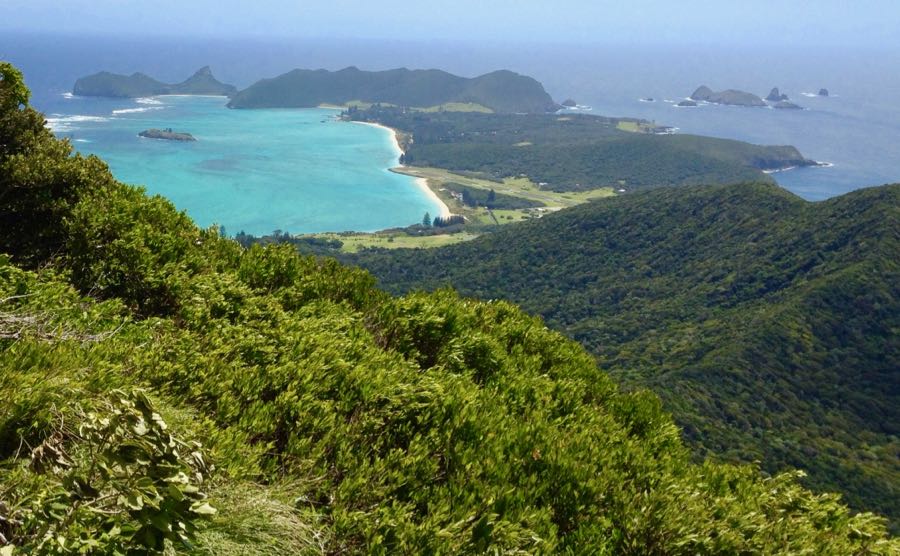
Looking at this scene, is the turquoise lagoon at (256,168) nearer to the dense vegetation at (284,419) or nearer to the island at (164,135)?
the island at (164,135)

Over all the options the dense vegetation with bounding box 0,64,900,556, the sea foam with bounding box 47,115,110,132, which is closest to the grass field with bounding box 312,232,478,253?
the dense vegetation with bounding box 0,64,900,556

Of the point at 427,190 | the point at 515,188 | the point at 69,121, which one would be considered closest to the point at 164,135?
the point at 69,121

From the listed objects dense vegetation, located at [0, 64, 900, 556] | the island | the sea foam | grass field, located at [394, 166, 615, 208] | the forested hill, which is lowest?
the forested hill

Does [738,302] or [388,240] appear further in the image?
[388,240]

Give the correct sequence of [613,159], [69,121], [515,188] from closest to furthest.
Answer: [515,188] < [69,121] < [613,159]

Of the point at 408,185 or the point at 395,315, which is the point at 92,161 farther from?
the point at 408,185

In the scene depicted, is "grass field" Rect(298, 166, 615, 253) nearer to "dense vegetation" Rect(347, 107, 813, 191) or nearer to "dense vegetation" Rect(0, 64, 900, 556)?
"dense vegetation" Rect(347, 107, 813, 191)

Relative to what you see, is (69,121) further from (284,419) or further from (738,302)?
(284,419)
